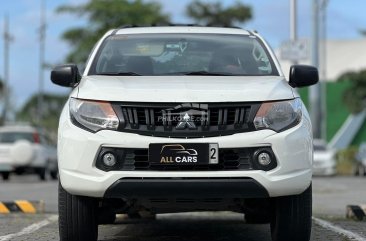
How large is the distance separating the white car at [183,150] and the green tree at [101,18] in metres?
30.7

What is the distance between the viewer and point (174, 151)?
503 cm

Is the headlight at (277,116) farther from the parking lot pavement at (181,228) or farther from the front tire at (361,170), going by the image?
the front tire at (361,170)

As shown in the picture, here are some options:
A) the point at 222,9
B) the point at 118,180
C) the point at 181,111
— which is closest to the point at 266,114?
the point at 181,111

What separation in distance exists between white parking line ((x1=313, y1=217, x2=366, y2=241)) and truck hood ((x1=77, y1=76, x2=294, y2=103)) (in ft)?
5.96

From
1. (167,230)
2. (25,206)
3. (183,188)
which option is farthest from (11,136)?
(183,188)

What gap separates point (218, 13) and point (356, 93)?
918 cm

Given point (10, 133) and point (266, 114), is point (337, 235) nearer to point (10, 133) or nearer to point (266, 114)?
point (266, 114)

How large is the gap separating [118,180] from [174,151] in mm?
449

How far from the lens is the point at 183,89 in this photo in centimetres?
529

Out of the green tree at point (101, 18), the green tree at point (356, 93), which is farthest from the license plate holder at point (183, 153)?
the green tree at point (356, 93)

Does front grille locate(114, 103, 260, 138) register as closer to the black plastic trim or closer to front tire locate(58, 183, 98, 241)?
the black plastic trim

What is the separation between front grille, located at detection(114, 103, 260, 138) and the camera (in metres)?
5.09

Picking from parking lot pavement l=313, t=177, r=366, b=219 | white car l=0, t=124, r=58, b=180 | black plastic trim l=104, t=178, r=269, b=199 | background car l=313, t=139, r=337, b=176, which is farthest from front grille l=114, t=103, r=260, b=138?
background car l=313, t=139, r=337, b=176

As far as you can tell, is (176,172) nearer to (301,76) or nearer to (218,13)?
(301,76)
